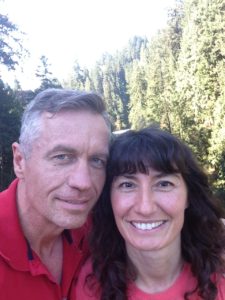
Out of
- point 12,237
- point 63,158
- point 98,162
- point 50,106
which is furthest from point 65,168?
point 12,237

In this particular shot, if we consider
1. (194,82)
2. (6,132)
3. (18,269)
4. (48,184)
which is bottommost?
(6,132)

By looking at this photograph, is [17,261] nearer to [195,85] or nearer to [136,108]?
[195,85]

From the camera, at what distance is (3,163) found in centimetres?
2211

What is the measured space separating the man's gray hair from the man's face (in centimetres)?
4

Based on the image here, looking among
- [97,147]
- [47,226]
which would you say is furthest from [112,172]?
[47,226]

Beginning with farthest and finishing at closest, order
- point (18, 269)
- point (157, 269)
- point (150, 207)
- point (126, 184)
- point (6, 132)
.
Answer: point (6, 132) → point (157, 269) → point (126, 184) → point (150, 207) → point (18, 269)

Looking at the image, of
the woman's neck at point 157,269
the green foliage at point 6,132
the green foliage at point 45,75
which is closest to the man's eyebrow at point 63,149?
the woman's neck at point 157,269

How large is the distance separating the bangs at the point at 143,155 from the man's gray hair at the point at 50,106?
0.99 ft

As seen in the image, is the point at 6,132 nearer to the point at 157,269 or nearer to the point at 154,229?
the point at 157,269

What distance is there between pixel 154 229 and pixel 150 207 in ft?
0.60

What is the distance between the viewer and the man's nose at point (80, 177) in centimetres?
250

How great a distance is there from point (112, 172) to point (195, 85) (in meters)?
24.0

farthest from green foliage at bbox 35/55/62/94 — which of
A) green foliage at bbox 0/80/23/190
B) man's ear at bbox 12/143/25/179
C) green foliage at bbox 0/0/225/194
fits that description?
man's ear at bbox 12/143/25/179

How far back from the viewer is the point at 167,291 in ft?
9.00
